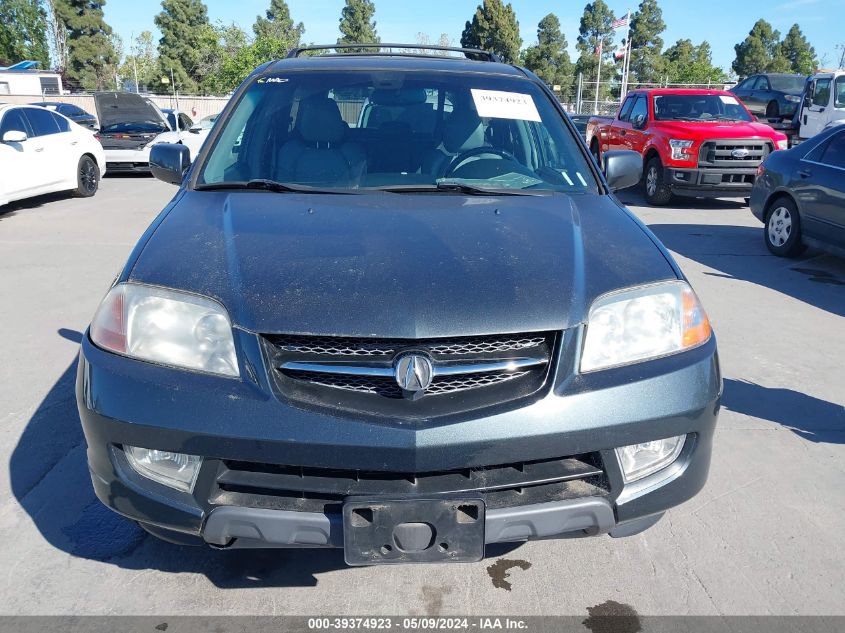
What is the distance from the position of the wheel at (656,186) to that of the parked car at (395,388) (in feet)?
31.0

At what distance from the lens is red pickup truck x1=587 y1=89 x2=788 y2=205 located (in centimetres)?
1103

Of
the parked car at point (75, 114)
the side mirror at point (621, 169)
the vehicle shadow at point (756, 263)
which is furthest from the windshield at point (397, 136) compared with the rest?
the parked car at point (75, 114)

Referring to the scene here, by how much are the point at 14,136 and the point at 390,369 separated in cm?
968

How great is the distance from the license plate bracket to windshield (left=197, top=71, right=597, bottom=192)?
1526 mm

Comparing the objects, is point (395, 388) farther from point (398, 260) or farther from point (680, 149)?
point (680, 149)

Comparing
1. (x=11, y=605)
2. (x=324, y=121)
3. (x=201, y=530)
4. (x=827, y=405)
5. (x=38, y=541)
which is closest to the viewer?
(x=201, y=530)

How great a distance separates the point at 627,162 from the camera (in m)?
3.84

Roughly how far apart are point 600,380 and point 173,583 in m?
1.65

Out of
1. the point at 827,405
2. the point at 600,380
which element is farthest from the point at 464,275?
the point at 827,405

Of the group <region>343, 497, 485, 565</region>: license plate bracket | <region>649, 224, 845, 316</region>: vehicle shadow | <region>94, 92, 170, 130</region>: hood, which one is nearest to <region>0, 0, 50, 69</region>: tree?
<region>94, 92, 170, 130</region>: hood

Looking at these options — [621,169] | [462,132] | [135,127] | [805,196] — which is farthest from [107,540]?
[135,127]

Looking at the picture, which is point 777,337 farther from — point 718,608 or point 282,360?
point 282,360

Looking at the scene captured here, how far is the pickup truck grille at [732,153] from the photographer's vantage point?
1094cm

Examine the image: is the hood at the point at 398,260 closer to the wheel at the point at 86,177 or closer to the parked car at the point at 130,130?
the wheel at the point at 86,177
